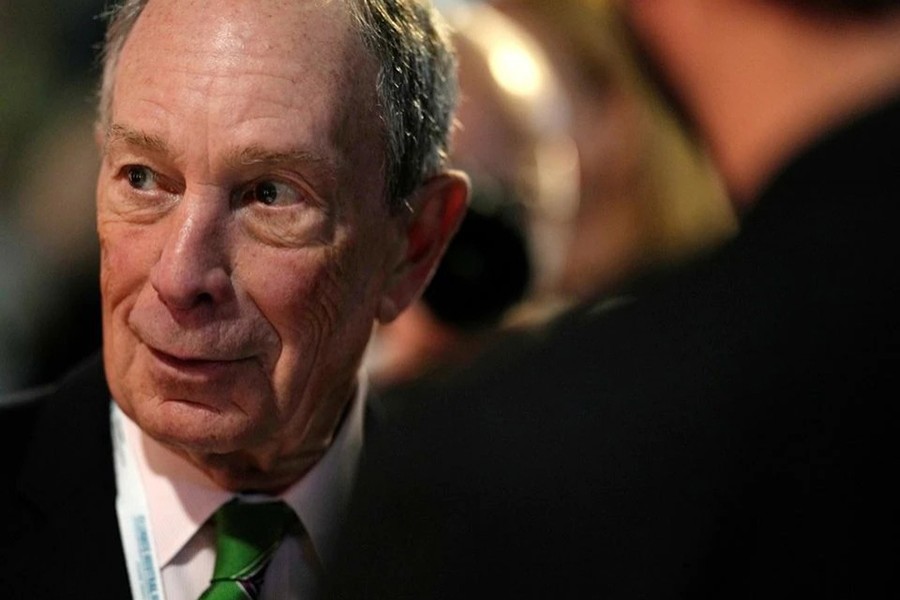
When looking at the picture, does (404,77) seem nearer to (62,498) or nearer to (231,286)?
(231,286)

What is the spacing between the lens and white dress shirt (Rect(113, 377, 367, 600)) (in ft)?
7.02

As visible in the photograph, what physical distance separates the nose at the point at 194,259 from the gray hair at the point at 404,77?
265mm

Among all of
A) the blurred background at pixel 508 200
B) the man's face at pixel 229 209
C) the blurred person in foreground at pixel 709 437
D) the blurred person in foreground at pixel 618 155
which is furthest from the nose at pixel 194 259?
the blurred person in foreground at pixel 618 155

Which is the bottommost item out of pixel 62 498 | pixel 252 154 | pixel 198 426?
pixel 62 498

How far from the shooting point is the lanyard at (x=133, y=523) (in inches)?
83.8

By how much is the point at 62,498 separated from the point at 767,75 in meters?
1.27

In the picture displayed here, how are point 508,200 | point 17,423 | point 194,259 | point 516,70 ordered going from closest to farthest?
point 194,259 → point 17,423 → point 508,200 → point 516,70

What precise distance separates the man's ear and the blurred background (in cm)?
72

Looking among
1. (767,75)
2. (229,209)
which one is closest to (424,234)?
(229,209)

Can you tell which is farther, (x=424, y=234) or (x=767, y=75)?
(x=424, y=234)

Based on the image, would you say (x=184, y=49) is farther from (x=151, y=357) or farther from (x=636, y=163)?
(x=636, y=163)

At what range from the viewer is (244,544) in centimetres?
212

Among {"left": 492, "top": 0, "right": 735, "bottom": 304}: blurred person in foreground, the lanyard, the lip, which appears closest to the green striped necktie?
the lanyard

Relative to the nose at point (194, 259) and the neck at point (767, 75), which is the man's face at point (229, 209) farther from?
the neck at point (767, 75)
